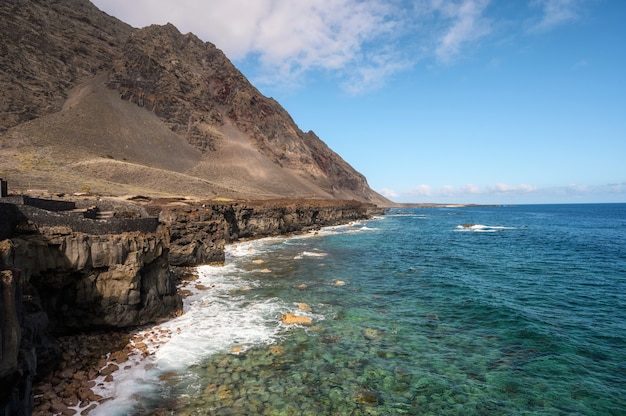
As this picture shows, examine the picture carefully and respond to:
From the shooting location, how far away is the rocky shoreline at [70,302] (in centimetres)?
816

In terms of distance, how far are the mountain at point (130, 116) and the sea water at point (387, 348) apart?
149ft

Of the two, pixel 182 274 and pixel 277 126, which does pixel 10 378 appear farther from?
pixel 277 126

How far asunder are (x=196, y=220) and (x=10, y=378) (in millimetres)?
26081

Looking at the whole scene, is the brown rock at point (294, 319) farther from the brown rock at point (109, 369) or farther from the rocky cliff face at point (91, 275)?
the brown rock at point (109, 369)

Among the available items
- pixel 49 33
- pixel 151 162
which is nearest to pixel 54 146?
pixel 151 162

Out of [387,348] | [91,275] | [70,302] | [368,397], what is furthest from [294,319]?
[70,302]

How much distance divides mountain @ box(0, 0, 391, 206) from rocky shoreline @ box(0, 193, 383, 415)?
43688 millimetres

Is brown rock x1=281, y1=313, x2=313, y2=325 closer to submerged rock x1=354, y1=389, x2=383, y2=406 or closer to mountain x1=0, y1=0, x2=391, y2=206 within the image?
submerged rock x1=354, y1=389, x2=383, y2=406

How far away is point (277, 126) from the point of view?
161 metres

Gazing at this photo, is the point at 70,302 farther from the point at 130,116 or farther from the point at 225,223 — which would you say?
the point at 130,116

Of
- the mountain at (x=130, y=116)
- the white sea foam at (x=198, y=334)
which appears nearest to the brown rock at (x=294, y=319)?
the white sea foam at (x=198, y=334)

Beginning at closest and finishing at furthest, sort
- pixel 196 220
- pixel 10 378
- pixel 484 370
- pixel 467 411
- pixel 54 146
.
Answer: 1. pixel 10 378
2. pixel 467 411
3. pixel 484 370
4. pixel 196 220
5. pixel 54 146

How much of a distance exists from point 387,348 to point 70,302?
13.0 meters

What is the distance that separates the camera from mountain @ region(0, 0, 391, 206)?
7644 centimetres
